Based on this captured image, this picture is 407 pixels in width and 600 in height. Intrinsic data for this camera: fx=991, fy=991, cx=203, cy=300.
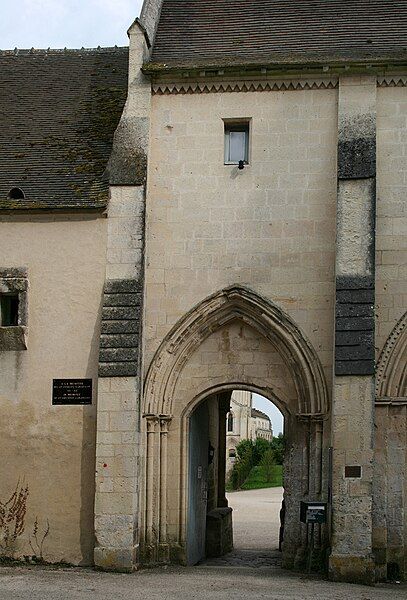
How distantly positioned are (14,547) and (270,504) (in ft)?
64.4

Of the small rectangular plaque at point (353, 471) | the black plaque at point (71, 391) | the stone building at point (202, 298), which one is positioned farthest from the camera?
the black plaque at point (71, 391)

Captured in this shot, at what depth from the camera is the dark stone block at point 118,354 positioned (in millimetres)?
14586

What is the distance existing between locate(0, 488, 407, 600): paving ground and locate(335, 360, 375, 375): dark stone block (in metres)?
2.91

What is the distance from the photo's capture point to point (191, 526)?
52.4 feet

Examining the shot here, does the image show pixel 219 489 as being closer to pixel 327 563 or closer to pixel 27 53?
pixel 327 563

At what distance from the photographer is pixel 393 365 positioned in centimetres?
1473

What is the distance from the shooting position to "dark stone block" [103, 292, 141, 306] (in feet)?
48.8

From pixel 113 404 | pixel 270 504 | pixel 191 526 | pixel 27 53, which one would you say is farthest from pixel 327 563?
pixel 270 504

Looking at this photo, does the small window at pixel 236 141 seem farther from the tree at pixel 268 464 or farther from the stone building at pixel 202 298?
the tree at pixel 268 464

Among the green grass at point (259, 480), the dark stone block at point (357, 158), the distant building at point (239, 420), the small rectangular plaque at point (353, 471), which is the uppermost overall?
the dark stone block at point (357, 158)

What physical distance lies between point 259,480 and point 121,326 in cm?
3430

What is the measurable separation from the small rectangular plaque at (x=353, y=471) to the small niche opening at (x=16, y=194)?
6609mm

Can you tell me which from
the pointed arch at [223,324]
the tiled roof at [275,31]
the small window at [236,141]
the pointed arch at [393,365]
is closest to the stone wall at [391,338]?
the pointed arch at [393,365]

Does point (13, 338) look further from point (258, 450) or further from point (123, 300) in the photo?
point (258, 450)
